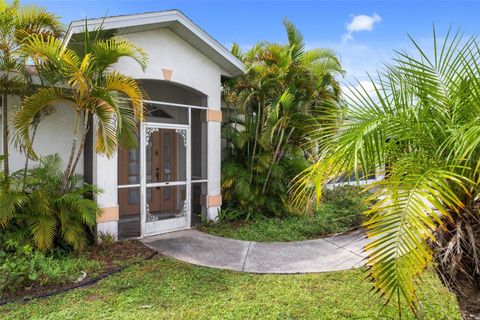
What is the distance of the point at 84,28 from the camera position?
19.2ft

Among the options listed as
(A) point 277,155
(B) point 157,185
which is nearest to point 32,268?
(B) point 157,185

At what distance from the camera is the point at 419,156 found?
101 inches

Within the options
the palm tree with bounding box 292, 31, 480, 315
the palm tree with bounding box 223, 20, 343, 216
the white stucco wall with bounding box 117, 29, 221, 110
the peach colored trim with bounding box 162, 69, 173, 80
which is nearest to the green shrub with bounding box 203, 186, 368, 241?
the palm tree with bounding box 223, 20, 343, 216

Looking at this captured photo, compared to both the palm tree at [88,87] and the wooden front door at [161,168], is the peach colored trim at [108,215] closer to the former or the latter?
the palm tree at [88,87]

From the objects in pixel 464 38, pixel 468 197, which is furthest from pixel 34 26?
pixel 468 197

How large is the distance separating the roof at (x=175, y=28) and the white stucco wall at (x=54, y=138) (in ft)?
5.53

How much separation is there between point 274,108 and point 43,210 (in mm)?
5194

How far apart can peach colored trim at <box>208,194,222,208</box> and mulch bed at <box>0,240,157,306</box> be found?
2.07 metres

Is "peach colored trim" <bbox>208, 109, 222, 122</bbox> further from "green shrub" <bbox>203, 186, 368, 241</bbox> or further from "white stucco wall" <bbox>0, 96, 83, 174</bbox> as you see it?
"white stucco wall" <bbox>0, 96, 83, 174</bbox>

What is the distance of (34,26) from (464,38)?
658cm

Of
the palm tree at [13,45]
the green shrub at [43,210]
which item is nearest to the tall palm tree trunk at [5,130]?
the palm tree at [13,45]

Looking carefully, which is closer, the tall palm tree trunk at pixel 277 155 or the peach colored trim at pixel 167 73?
the peach colored trim at pixel 167 73

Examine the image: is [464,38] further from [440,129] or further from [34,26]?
[34,26]

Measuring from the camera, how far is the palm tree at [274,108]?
8.12m
